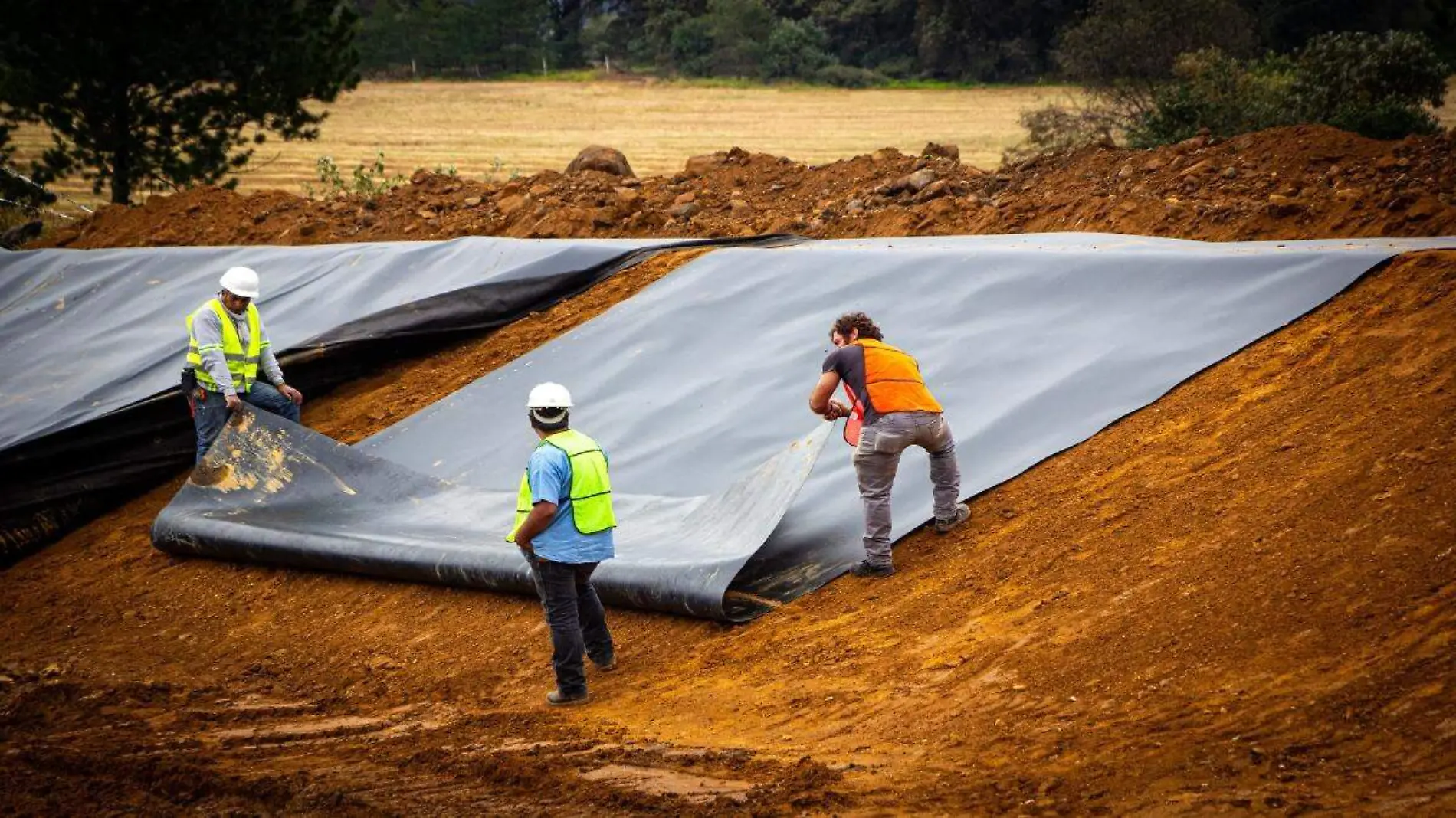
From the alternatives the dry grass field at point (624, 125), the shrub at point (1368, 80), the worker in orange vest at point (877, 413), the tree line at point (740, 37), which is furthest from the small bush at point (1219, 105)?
the tree line at point (740, 37)

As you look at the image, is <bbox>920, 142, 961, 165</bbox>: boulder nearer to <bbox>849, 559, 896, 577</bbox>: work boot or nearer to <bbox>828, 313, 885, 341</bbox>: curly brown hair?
<bbox>828, 313, 885, 341</bbox>: curly brown hair

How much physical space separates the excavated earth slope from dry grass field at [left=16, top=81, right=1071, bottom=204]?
67.1 ft

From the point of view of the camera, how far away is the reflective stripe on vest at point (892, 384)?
22.1 ft

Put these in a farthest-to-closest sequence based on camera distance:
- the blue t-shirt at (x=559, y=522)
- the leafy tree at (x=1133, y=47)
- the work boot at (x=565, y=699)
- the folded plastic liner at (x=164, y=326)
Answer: the leafy tree at (x=1133, y=47) → the folded plastic liner at (x=164, y=326) → the work boot at (x=565, y=699) → the blue t-shirt at (x=559, y=522)

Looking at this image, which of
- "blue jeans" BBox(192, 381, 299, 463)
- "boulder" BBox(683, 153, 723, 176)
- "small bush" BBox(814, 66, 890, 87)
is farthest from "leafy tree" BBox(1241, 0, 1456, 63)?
"blue jeans" BBox(192, 381, 299, 463)

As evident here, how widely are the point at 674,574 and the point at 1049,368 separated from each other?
8.55 ft

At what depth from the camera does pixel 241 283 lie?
899cm

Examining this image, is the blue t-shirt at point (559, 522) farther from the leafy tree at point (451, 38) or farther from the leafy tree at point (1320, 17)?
the leafy tree at point (451, 38)

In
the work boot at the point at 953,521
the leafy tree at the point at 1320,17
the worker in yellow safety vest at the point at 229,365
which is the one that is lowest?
the work boot at the point at 953,521

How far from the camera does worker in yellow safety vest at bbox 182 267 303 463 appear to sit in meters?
8.98

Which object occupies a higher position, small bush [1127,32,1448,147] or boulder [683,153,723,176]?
small bush [1127,32,1448,147]

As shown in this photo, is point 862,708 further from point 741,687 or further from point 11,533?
point 11,533

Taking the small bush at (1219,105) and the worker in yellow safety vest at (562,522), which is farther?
the small bush at (1219,105)

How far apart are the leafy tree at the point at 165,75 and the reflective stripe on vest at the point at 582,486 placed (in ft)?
48.6
